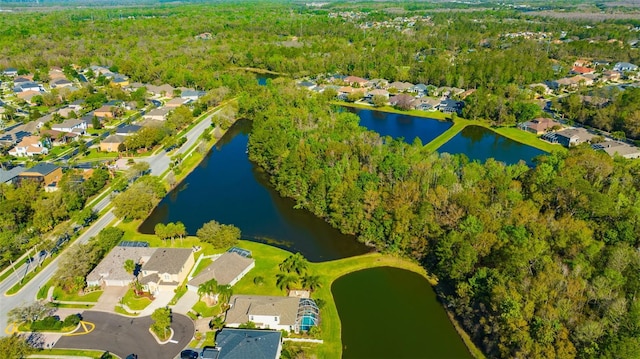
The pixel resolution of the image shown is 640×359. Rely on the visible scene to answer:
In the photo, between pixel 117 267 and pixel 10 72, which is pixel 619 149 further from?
pixel 10 72

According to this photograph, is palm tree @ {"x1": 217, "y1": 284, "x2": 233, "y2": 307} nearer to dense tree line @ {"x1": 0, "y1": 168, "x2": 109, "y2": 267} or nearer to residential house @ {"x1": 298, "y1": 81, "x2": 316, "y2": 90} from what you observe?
dense tree line @ {"x1": 0, "y1": 168, "x2": 109, "y2": 267}

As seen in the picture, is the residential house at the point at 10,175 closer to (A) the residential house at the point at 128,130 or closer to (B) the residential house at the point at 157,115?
(A) the residential house at the point at 128,130

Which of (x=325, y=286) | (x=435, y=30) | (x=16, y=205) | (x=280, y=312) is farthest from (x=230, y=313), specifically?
(x=435, y=30)

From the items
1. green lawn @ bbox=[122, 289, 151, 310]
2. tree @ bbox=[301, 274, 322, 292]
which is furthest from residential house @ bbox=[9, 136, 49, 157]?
tree @ bbox=[301, 274, 322, 292]

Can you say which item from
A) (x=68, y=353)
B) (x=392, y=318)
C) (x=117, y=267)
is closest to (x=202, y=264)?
(x=117, y=267)

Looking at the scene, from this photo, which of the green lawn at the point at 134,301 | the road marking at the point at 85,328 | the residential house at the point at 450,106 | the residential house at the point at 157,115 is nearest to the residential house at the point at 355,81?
the residential house at the point at 450,106

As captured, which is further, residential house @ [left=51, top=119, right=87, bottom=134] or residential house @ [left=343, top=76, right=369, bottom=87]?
residential house @ [left=343, top=76, right=369, bottom=87]

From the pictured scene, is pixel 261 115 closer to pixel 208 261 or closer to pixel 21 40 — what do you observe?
pixel 208 261
